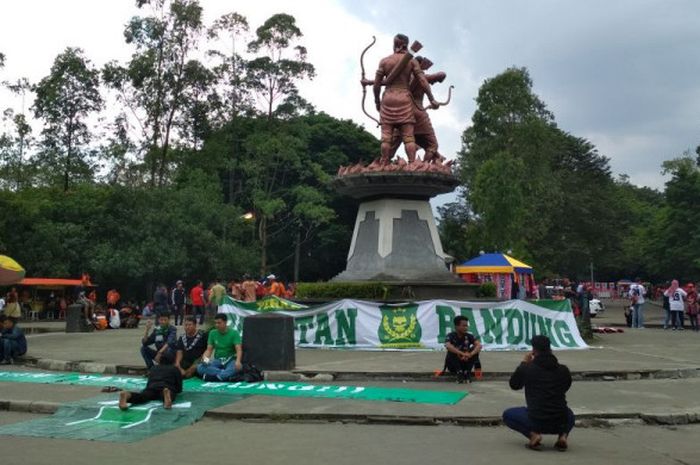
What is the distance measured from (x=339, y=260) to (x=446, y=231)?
9293 millimetres

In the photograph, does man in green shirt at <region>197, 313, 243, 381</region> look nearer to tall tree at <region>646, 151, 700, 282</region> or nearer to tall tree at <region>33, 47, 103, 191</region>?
tall tree at <region>33, 47, 103, 191</region>

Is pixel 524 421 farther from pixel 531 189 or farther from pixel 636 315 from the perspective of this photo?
pixel 531 189

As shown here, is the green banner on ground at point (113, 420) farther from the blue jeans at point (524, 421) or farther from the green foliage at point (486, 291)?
the green foliage at point (486, 291)

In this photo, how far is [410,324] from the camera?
1518cm

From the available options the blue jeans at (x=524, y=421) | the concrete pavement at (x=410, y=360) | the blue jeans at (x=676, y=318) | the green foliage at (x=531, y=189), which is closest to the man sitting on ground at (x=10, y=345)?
the concrete pavement at (x=410, y=360)

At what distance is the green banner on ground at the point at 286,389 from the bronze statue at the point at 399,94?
1158 centimetres

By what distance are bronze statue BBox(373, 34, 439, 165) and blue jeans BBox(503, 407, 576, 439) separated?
47.4 feet

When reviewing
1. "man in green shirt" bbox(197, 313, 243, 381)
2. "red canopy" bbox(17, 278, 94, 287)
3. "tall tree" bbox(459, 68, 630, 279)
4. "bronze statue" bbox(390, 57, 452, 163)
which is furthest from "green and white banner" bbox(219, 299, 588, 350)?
"tall tree" bbox(459, 68, 630, 279)

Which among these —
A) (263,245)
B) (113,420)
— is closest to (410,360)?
(113,420)

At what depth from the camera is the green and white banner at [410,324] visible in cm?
1514

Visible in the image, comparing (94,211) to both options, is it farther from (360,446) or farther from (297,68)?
(360,446)

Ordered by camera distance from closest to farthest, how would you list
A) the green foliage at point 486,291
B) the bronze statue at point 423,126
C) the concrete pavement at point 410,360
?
the concrete pavement at point 410,360, the green foliage at point 486,291, the bronze statue at point 423,126

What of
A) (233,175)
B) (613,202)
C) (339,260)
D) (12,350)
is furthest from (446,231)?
(12,350)

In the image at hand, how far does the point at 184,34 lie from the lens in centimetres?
3838
